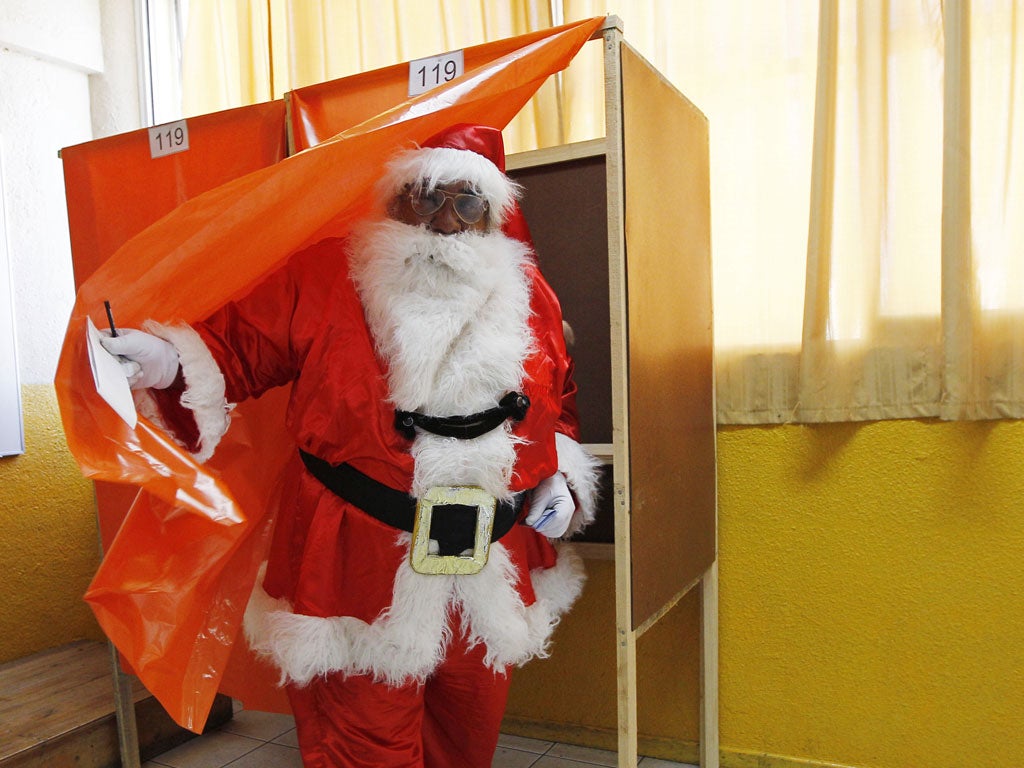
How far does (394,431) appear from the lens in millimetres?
1455

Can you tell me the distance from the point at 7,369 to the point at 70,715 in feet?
3.26

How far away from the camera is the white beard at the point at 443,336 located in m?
1.43

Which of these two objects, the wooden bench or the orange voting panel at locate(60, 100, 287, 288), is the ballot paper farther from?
the wooden bench

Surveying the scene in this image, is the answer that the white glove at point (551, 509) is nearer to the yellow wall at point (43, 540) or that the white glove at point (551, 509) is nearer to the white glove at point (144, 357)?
the white glove at point (144, 357)

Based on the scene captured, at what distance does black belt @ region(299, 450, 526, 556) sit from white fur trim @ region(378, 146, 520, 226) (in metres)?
0.50

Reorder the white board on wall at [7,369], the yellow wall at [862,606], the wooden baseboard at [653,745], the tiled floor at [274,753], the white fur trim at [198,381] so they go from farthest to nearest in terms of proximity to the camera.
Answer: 1. the white board on wall at [7,369]
2. the tiled floor at [274,753]
3. the wooden baseboard at [653,745]
4. the yellow wall at [862,606]
5. the white fur trim at [198,381]

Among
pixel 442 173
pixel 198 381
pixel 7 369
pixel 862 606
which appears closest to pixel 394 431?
pixel 198 381

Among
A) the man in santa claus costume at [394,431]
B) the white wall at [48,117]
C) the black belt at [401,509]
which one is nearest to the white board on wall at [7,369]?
the white wall at [48,117]

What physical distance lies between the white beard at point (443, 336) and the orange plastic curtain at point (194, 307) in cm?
13

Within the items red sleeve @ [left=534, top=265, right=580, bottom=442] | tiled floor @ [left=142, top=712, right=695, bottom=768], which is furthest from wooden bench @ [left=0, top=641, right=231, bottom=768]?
red sleeve @ [left=534, top=265, right=580, bottom=442]

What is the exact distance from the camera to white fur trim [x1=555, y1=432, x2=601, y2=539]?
5.27ft

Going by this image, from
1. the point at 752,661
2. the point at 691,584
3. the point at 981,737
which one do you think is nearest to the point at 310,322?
the point at 691,584

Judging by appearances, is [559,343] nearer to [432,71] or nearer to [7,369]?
[432,71]

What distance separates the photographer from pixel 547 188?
6.64 ft
